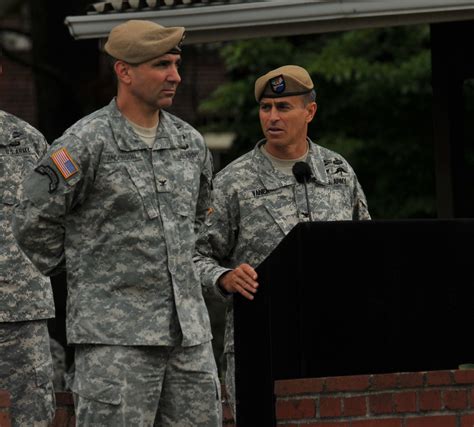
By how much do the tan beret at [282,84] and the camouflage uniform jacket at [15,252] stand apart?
1038mm

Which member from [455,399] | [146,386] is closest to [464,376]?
[455,399]

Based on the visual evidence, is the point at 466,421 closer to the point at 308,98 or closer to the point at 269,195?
the point at 269,195

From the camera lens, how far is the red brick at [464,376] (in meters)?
7.65

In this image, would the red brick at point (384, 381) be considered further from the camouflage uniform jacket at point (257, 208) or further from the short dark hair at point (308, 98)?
the short dark hair at point (308, 98)

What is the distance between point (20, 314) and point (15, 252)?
0.91 ft

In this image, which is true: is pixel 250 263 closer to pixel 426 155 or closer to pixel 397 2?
pixel 397 2

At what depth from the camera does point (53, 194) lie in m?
6.25

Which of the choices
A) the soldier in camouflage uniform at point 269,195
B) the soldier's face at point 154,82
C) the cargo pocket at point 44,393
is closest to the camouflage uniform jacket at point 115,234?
the soldier's face at point 154,82

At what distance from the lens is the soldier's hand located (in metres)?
6.90

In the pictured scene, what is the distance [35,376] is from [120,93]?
1.69 m

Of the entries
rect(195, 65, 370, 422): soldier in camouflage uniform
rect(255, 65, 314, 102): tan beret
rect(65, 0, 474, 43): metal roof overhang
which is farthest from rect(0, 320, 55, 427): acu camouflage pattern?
rect(65, 0, 474, 43): metal roof overhang

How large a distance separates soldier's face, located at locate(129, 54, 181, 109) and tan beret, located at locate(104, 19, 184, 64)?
0.09 feet

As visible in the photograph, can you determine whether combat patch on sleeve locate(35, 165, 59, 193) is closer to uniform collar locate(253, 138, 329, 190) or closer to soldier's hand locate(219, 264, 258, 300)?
soldier's hand locate(219, 264, 258, 300)

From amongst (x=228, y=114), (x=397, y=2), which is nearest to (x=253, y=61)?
(x=228, y=114)
